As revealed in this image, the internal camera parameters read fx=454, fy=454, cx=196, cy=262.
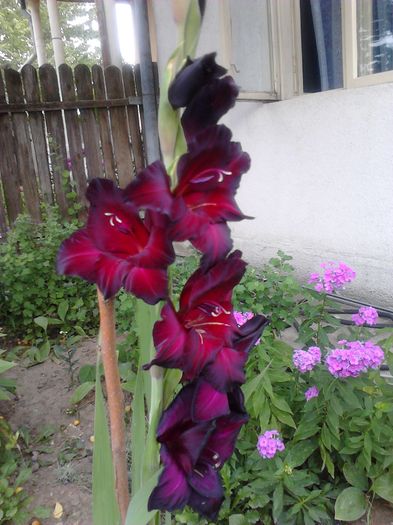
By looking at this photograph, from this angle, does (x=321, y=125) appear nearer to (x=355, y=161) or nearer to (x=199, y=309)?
(x=355, y=161)

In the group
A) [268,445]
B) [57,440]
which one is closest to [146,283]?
[268,445]

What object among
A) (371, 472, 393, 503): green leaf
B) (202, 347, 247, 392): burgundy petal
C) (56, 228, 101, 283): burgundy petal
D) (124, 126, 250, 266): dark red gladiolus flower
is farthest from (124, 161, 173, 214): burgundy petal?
(371, 472, 393, 503): green leaf

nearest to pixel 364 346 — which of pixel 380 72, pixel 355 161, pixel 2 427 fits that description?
pixel 2 427

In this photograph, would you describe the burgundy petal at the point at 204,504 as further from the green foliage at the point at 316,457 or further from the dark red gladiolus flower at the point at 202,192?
the green foliage at the point at 316,457

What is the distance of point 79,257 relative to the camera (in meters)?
0.62

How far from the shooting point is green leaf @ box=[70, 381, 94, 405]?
2441 millimetres

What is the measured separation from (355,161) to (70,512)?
2.54 metres

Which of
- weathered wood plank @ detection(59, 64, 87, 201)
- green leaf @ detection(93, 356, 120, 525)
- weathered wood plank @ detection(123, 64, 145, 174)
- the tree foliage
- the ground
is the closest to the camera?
green leaf @ detection(93, 356, 120, 525)

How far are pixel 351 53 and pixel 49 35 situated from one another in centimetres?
2893

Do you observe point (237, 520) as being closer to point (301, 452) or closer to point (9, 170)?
point (301, 452)

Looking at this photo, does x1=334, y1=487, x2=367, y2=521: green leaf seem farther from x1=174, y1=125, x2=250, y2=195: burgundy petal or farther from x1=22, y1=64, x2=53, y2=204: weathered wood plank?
x1=22, y1=64, x2=53, y2=204: weathered wood plank

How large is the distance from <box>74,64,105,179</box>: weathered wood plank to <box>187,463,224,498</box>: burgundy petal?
4121 millimetres

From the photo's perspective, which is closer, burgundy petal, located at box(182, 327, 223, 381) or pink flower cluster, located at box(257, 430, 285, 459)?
burgundy petal, located at box(182, 327, 223, 381)

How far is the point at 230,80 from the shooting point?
0.60 m
